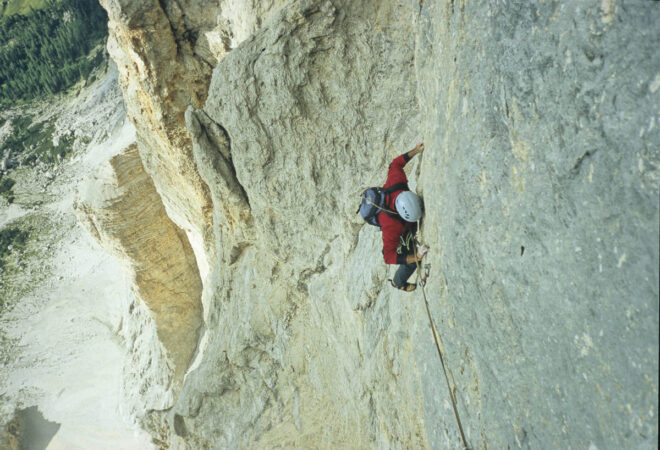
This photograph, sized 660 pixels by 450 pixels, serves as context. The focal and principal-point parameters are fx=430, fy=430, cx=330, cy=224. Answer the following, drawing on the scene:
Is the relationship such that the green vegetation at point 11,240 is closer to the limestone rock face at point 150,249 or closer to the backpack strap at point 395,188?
the limestone rock face at point 150,249

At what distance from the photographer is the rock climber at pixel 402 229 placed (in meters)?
5.12

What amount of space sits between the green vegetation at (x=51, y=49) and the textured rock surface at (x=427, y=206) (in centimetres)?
4208

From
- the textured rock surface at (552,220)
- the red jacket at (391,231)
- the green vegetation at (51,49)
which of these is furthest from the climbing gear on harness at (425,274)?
the green vegetation at (51,49)

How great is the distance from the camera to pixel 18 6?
190ft

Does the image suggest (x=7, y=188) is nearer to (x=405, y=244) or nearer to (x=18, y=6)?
(x=18, y=6)

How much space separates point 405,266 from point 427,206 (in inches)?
34.2

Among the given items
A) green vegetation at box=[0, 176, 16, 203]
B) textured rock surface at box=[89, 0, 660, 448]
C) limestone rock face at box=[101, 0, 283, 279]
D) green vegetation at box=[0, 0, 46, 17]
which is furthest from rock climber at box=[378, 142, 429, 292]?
green vegetation at box=[0, 0, 46, 17]

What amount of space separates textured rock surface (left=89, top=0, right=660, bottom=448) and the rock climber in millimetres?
251

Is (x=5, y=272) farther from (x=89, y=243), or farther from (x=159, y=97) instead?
(x=159, y=97)

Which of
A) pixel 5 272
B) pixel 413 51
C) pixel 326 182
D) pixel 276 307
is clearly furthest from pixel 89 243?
pixel 413 51

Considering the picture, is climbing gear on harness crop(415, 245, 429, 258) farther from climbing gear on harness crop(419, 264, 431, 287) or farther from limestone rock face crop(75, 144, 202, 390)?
limestone rock face crop(75, 144, 202, 390)

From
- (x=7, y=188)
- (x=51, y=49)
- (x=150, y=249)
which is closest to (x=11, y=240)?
(x=7, y=188)

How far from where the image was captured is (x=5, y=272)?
3234 cm

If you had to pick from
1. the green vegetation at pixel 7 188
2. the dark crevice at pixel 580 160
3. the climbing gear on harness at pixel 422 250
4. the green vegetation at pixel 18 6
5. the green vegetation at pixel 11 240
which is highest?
the green vegetation at pixel 18 6
